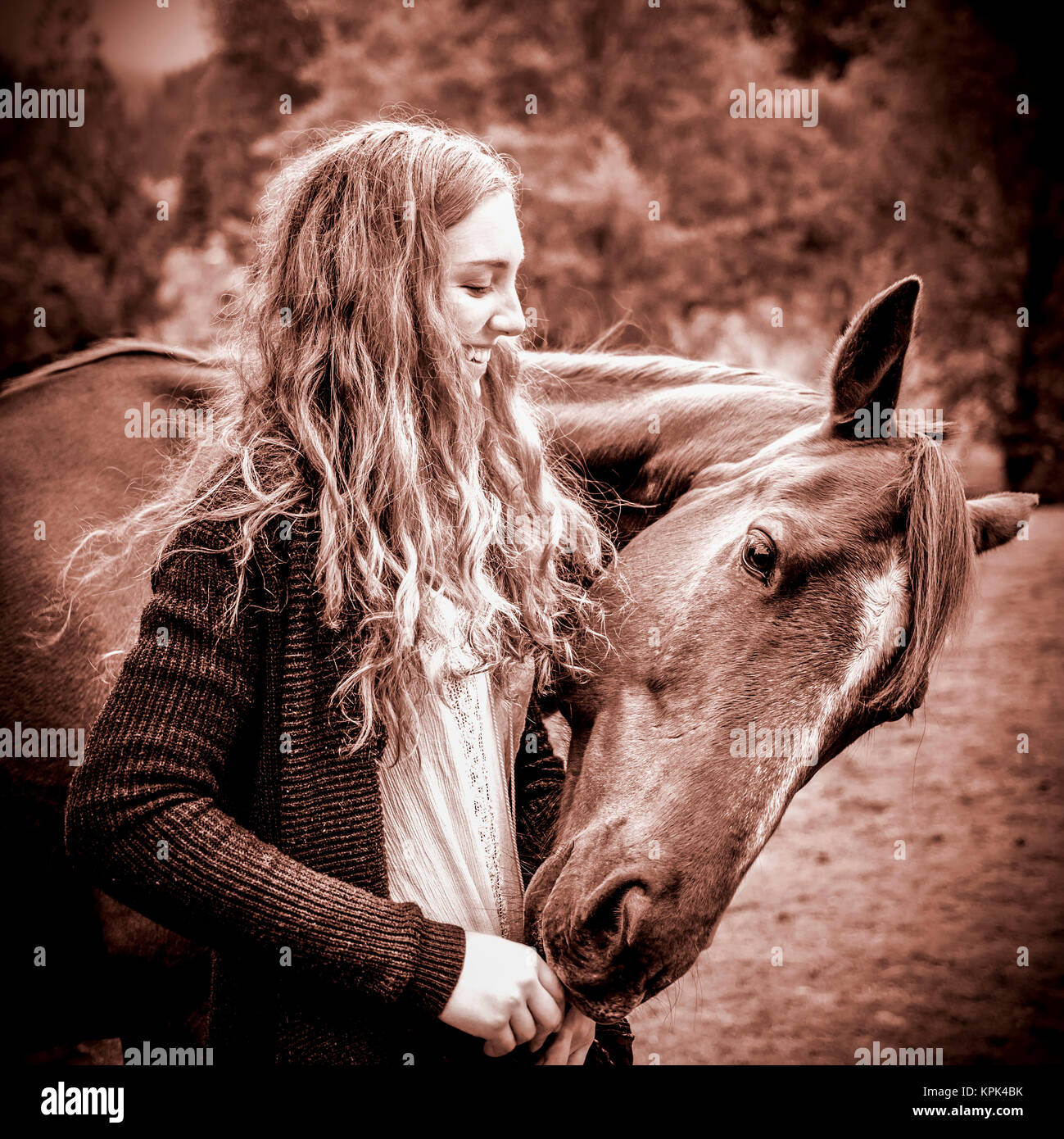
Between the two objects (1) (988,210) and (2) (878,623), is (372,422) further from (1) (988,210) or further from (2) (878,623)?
(1) (988,210)

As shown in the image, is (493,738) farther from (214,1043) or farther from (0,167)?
(0,167)

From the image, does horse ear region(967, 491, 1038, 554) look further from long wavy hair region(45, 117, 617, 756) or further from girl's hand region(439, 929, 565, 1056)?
girl's hand region(439, 929, 565, 1056)

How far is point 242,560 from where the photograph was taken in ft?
3.51

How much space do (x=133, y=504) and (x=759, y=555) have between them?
138 cm

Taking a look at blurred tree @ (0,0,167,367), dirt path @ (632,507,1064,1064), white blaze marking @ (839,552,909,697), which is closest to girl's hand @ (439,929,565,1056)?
white blaze marking @ (839,552,909,697)

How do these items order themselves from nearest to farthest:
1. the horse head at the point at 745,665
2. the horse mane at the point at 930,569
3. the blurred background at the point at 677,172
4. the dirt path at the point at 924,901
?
the horse head at the point at 745,665, the horse mane at the point at 930,569, the dirt path at the point at 924,901, the blurred background at the point at 677,172

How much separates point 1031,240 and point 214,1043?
8.36 m

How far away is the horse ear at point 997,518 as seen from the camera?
5.31 ft

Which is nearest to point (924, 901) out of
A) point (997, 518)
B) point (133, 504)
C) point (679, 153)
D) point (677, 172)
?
point (997, 518)

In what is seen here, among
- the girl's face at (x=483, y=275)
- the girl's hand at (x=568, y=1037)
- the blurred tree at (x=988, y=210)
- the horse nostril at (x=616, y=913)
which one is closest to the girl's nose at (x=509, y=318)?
the girl's face at (x=483, y=275)

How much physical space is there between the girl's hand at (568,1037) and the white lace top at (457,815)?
0.45 feet

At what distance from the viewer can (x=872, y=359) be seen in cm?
149

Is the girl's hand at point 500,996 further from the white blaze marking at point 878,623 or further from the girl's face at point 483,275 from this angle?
the girl's face at point 483,275
